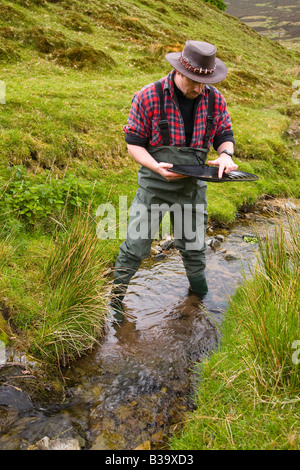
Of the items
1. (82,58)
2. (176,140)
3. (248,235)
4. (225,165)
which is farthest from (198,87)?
(82,58)

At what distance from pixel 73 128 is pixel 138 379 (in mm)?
6050

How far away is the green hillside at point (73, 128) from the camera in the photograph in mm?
5172

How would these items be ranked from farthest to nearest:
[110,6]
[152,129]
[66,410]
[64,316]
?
[110,6]
[152,129]
[64,316]
[66,410]

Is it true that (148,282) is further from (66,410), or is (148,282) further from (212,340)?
(66,410)

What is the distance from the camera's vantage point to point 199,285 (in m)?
5.38

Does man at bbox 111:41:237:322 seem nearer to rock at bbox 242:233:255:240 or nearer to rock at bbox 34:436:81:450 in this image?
rock at bbox 34:436:81:450

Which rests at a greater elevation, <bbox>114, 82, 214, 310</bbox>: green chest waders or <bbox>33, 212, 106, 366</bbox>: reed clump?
<bbox>114, 82, 214, 310</bbox>: green chest waders

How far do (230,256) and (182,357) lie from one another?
3089 millimetres

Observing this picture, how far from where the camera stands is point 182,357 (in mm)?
4285

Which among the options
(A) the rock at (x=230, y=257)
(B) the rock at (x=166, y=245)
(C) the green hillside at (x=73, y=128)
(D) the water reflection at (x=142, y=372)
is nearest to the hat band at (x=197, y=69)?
(C) the green hillside at (x=73, y=128)

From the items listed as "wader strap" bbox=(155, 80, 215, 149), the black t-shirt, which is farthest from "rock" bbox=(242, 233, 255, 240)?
the black t-shirt

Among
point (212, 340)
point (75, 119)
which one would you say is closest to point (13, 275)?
point (212, 340)

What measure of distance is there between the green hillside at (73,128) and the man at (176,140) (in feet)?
2.99

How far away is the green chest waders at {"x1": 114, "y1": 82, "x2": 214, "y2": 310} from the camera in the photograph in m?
4.25
